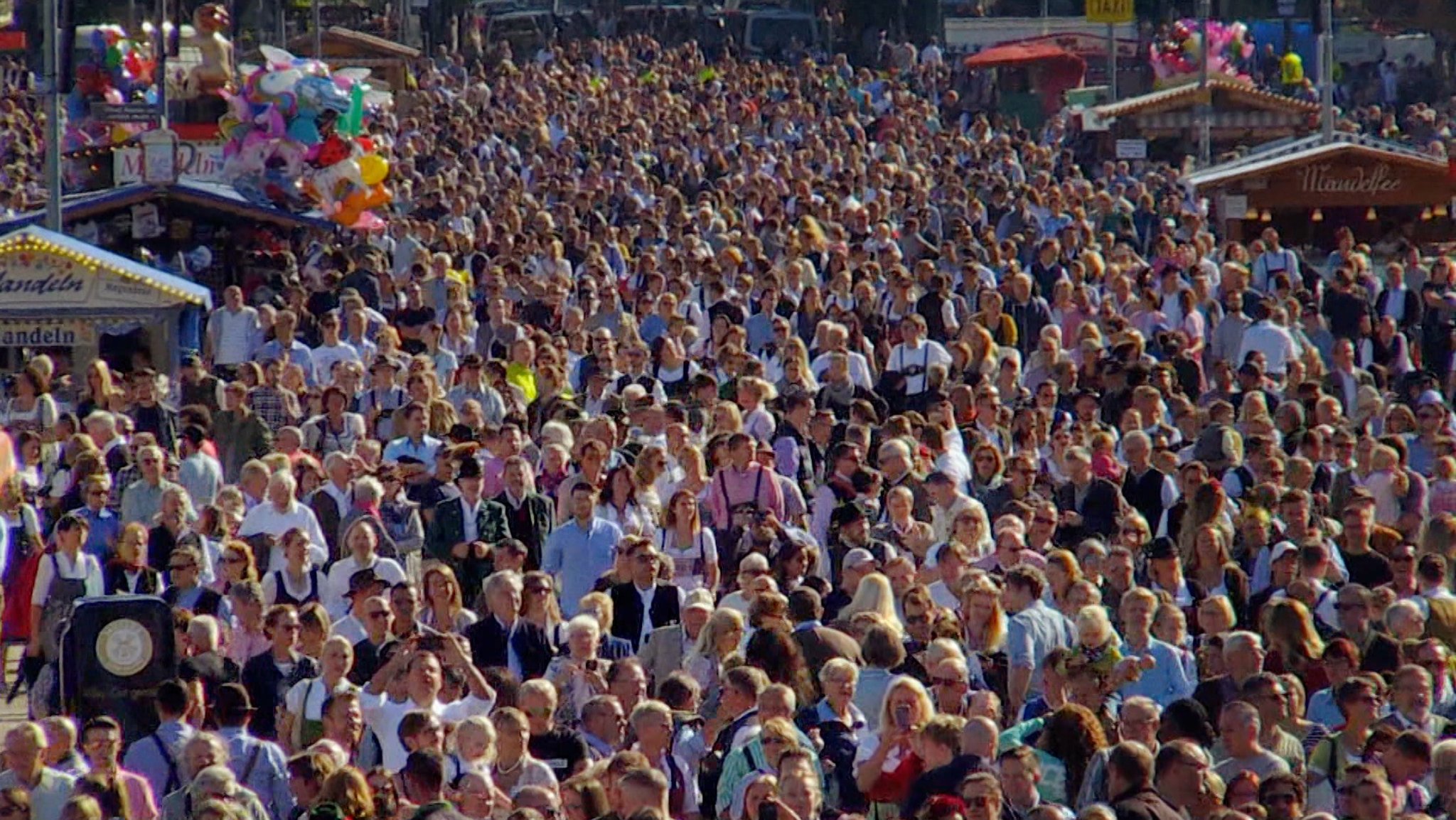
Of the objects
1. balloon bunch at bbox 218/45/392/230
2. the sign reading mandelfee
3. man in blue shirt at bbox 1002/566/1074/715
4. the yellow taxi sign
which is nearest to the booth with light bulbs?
the sign reading mandelfee

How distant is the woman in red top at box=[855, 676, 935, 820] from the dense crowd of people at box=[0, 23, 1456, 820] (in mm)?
12

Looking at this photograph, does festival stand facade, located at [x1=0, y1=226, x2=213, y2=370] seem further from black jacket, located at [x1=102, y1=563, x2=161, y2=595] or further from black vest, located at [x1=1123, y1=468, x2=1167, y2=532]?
black vest, located at [x1=1123, y1=468, x2=1167, y2=532]

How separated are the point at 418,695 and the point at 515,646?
1438mm

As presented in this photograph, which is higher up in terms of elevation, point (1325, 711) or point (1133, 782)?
point (1133, 782)

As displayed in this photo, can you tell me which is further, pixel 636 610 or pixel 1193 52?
pixel 1193 52

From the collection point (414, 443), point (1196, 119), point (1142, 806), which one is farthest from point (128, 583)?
point (1196, 119)

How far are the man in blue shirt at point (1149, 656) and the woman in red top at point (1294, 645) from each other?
1.10 ft

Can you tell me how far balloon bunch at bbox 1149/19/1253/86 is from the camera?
52750mm

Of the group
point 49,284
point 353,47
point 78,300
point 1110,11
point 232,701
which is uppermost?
point 1110,11

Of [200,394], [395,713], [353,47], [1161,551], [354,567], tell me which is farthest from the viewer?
[353,47]

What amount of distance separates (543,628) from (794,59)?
176ft

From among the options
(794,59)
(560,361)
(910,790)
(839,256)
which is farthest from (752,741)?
(794,59)

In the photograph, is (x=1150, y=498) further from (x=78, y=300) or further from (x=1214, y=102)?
(x=1214, y=102)

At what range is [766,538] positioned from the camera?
15211 mm
